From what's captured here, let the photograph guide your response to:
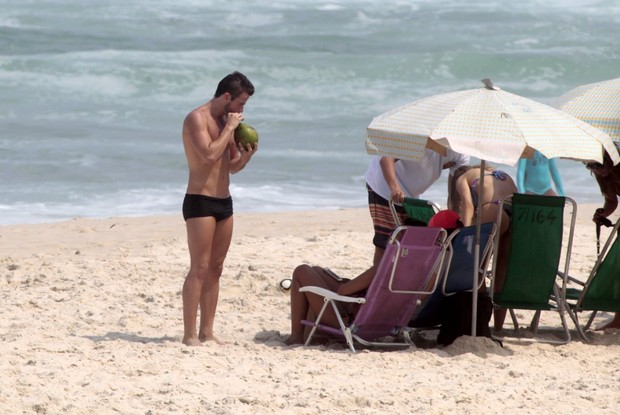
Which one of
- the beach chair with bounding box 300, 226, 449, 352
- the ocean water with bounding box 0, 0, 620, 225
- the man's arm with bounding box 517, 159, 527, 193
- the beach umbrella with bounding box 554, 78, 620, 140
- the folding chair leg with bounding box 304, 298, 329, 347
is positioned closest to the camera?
the beach chair with bounding box 300, 226, 449, 352

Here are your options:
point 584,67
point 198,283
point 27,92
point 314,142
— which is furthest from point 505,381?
point 584,67

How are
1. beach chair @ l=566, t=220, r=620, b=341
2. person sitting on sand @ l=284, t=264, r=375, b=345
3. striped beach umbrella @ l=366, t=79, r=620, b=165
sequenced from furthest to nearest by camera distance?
beach chair @ l=566, t=220, r=620, b=341
person sitting on sand @ l=284, t=264, r=375, b=345
striped beach umbrella @ l=366, t=79, r=620, b=165

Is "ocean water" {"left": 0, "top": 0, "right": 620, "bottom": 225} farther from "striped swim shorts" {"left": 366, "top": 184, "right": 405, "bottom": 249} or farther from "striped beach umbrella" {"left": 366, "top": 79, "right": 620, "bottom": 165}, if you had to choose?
"striped beach umbrella" {"left": 366, "top": 79, "right": 620, "bottom": 165}

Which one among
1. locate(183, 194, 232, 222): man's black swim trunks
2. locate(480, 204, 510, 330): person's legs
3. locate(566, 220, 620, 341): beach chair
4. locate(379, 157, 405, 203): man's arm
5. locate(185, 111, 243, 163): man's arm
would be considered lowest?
locate(566, 220, 620, 341): beach chair

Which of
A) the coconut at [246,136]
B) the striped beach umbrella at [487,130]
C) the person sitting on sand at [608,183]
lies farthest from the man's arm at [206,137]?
the person sitting on sand at [608,183]

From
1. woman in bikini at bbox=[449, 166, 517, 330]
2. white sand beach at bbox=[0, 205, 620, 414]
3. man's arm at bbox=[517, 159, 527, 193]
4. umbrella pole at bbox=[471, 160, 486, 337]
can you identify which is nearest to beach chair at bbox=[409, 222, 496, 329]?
umbrella pole at bbox=[471, 160, 486, 337]

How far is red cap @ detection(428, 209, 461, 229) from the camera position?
19.0 ft

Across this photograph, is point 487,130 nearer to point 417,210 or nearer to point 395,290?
point 417,210

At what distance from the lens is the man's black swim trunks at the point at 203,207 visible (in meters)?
5.84

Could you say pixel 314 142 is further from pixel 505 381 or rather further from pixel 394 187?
pixel 505 381

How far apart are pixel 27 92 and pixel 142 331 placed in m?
16.2

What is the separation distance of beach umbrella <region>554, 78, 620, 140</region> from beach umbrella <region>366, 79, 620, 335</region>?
0.49 m

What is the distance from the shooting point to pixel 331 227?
1058 cm

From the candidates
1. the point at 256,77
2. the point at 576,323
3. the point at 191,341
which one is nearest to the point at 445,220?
the point at 576,323
